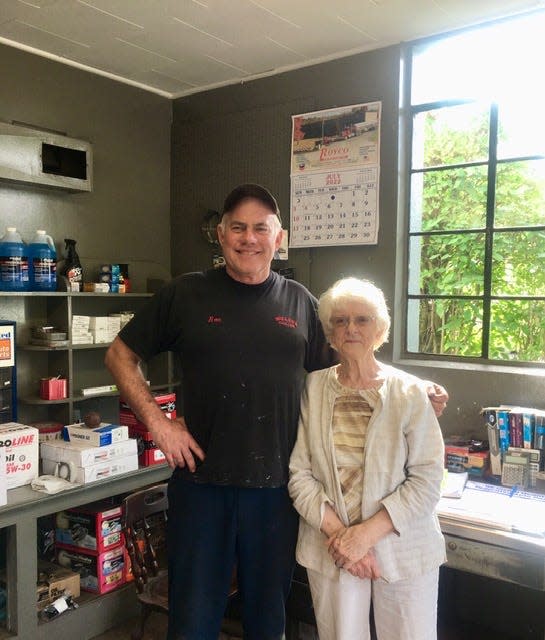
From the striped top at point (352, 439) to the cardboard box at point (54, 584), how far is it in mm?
1649

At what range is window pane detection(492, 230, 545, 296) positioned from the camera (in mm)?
2758

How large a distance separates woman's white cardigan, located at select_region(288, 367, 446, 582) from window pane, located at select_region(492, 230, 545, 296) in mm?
1355

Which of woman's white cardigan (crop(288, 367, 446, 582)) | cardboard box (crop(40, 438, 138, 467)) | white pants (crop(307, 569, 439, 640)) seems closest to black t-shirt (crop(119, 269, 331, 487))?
woman's white cardigan (crop(288, 367, 446, 582))

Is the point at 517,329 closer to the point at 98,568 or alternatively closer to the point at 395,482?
the point at 395,482

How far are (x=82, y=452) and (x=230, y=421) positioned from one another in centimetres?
116

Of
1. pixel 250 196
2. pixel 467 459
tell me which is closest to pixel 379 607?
pixel 467 459

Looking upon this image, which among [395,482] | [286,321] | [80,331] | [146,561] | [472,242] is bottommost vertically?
[146,561]

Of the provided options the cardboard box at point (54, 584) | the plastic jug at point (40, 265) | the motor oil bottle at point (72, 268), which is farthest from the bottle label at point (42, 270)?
the cardboard box at point (54, 584)

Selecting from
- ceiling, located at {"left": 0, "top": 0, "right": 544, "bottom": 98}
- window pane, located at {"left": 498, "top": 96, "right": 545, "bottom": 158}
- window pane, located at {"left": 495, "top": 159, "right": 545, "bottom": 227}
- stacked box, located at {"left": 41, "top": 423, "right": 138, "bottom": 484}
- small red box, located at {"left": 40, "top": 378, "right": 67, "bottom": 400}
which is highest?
ceiling, located at {"left": 0, "top": 0, "right": 544, "bottom": 98}

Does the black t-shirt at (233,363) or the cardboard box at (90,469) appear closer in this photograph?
the black t-shirt at (233,363)

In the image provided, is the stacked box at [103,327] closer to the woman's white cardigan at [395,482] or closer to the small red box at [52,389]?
the small red box at [52,389]

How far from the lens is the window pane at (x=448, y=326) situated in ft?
9.59

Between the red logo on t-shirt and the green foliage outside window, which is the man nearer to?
the red logo on t-shirt

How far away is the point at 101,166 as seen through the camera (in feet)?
11.2
